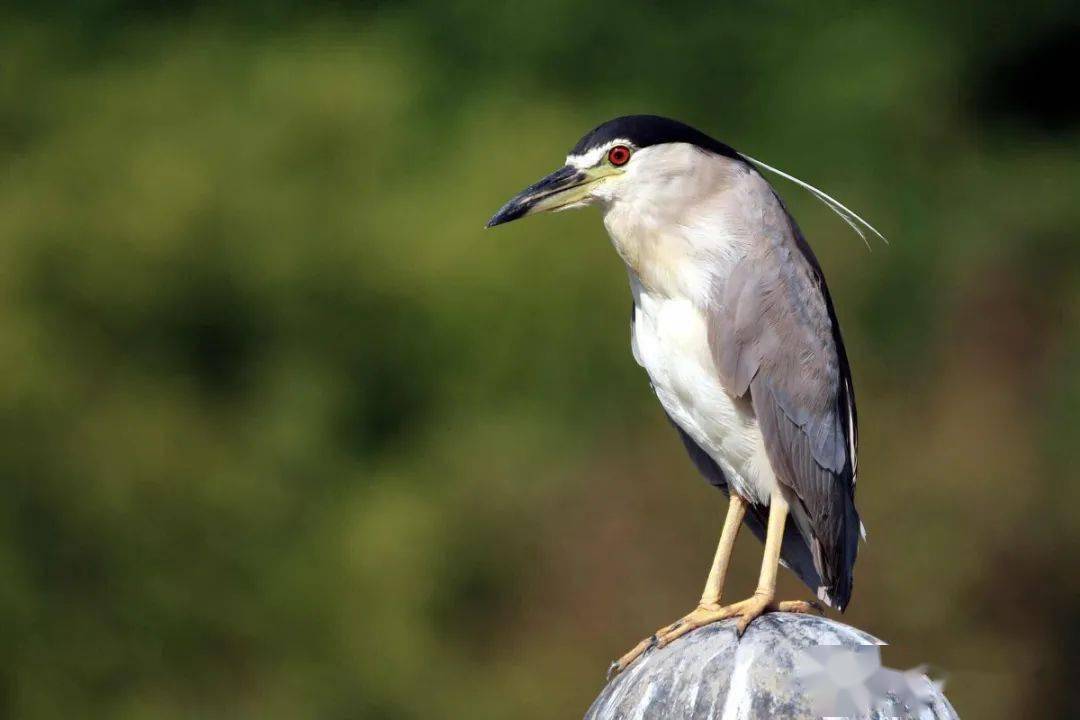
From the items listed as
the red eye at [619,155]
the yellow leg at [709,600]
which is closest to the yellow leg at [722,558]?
the yellow leg at [709,600]

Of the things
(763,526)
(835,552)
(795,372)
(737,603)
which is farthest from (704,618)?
(763,526)

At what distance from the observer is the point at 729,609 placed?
3293 millimetres

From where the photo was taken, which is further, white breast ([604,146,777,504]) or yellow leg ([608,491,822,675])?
white breast ([604,146,777,504])

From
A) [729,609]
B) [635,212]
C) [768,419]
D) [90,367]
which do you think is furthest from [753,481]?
[90,367]

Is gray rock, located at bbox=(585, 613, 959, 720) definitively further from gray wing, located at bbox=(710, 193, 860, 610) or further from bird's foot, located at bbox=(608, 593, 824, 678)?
gray wing, located at bbox=(710, 193, 860, 610)

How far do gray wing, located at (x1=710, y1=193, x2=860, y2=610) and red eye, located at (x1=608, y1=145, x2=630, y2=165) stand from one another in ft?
1.17

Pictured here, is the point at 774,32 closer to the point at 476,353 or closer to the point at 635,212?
the point at 476,353

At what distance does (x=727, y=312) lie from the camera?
138 inches

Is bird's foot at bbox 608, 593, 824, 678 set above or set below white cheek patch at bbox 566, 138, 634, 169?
below

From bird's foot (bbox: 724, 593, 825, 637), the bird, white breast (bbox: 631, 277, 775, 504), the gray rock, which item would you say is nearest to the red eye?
the bird

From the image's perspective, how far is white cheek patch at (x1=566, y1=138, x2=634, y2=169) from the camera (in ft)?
11.6

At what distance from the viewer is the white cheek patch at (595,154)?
3547mm

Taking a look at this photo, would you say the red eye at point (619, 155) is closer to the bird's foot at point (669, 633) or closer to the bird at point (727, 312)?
the bird at point (727, 312)

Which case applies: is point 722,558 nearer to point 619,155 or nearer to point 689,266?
point 689,266
